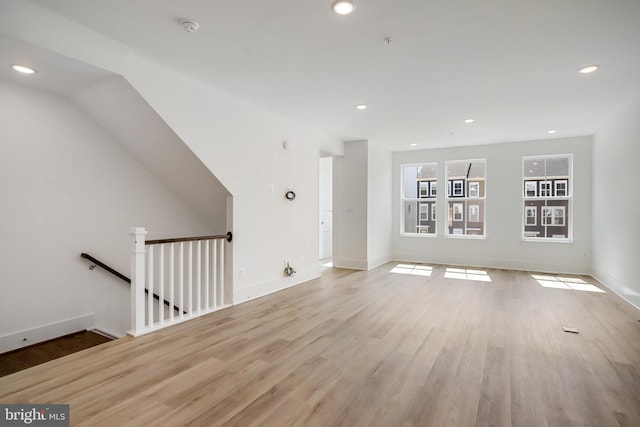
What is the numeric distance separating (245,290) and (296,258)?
120 cm

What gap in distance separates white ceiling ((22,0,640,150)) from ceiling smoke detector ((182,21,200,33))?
45mm

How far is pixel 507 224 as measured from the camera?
22.0 ft

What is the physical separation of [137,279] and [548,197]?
286 inches

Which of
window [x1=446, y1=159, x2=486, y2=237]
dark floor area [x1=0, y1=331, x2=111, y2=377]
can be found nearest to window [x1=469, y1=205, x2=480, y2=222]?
window [x1=446, y1=159, x2=486, y2=237]

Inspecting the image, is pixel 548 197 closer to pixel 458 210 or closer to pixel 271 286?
pixel 458 210

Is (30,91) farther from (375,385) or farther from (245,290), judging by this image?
(375,385)

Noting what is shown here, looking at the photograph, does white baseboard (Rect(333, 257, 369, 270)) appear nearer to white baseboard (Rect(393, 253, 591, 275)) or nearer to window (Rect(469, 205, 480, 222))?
white baseboard (Rect(393, 253, 591, 275))

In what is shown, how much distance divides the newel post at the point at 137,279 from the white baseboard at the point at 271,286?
3.87ft

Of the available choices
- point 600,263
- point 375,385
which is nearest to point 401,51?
point 375,385

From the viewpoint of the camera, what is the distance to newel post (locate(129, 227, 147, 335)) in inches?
121

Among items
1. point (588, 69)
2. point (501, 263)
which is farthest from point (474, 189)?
point (588, 69)

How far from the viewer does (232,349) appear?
2785 millimetres

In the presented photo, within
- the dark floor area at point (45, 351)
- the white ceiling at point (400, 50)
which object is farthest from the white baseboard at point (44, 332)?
the white ceiling at point (400, 50)

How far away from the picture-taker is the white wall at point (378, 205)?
6.58m
